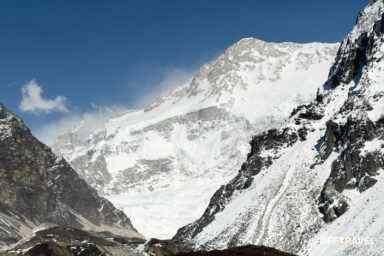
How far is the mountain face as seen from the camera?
430 feet

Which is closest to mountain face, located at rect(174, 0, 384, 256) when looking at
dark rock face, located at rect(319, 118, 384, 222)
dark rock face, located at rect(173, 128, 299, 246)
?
dark rock face, located at rect(319, 118, 384, 222)

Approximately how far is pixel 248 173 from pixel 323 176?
36.4 metres

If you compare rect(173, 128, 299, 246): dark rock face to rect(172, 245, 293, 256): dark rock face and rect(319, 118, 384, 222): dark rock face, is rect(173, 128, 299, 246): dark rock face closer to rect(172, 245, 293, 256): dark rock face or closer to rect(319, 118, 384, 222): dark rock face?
rect(319, 118, 384, 222): dark rock face

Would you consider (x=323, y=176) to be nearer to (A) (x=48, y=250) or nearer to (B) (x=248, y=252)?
(A) (x=48, y=250)

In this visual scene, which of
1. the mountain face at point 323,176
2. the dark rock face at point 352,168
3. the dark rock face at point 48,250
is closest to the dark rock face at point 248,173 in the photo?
the mountain face at point 323,176

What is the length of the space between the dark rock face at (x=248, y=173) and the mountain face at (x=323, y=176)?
350 mm

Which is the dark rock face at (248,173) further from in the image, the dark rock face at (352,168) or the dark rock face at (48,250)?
the dark rock face at (352,168)

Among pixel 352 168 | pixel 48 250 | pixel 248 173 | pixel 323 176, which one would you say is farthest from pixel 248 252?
pixel 248 173

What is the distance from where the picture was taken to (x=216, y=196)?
640ft

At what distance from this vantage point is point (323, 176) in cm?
15038

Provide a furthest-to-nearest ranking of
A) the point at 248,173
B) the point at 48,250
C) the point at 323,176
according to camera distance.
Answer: the point at 248,173, the point at 48,250, the point at 323,176

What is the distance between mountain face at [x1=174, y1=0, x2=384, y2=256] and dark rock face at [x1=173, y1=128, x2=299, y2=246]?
350 millimetres

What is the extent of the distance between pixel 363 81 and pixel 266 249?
99740 millimetres

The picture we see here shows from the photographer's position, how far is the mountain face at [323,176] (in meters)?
131
